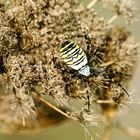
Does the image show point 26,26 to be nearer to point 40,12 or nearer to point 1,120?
point 40,12

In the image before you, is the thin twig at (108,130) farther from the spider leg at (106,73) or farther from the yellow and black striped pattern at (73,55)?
the yellow and black striped pattern at (73,55)

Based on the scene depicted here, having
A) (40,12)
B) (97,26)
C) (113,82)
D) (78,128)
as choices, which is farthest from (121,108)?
(78,128)

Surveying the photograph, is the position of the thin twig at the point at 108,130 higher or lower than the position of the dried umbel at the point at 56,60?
lower

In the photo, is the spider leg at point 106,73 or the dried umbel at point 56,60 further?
the spider leg at point 106,73

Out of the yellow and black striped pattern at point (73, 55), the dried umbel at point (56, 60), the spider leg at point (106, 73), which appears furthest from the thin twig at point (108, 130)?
the yellow and black striped pattern at point (73, 55)

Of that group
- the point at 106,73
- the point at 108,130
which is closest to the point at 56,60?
the point at 106,73

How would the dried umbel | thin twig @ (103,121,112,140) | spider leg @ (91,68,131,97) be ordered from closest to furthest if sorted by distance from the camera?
the dried umbel < spider leg @ (91,68,131,97) < thin twig @ (103,121,112,140)

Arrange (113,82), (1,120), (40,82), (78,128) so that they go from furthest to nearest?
(78,128) < (1,120) < (113,82) < (40,82)

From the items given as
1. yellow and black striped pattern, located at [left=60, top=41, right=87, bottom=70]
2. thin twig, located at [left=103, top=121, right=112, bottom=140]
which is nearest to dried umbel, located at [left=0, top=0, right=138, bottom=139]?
yellow and black striped pattern, located at [left=60, top=41, right=87, bottom=70]

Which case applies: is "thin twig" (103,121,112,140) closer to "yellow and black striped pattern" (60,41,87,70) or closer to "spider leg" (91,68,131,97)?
"spider leg" (91,68,131,97)
